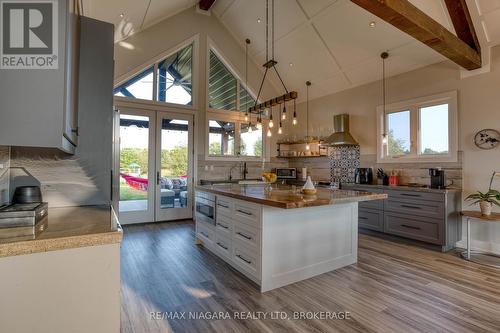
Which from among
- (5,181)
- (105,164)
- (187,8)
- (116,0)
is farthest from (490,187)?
(187,8)

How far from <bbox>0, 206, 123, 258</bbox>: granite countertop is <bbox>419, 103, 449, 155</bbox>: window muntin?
16.0 ft

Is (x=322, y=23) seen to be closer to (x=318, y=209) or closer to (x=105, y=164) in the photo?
(x=318, y=209)

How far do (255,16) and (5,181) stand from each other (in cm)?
528

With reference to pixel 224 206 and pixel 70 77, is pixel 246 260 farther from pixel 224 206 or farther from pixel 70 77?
pixel 70 77

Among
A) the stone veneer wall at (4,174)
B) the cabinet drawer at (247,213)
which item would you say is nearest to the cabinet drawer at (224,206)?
the cabinet drawer at (247,213)

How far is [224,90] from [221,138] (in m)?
1.23

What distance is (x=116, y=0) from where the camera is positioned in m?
3.73

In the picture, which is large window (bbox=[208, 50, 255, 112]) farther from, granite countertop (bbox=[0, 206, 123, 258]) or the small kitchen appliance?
granite countertop (bbox=[0, 206, 123, 258])

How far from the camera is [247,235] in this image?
106 inches

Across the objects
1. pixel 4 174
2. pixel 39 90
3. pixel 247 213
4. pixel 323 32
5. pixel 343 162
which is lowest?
pixel 247 213

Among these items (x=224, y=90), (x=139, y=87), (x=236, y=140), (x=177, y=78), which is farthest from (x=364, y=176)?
(x=139, y=87)

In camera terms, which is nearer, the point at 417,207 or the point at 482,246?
the point at 482,246

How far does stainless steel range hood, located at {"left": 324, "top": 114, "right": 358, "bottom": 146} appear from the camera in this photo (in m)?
5.21

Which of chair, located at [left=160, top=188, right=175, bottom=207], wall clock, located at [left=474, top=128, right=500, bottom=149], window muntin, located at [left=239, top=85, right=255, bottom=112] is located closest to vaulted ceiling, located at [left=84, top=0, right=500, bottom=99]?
window muntin, located at [left=239, top=85, right=255, bottom=112]
